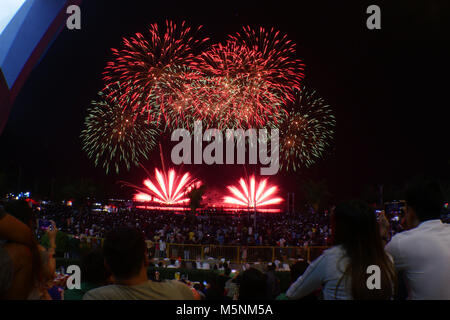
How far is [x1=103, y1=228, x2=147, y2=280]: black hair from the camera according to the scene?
220 centimetres

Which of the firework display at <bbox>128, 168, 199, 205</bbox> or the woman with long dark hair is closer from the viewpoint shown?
the woman with long dark hair

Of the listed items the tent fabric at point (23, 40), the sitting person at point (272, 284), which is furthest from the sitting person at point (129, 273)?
the tent fabric at point (23, 40)

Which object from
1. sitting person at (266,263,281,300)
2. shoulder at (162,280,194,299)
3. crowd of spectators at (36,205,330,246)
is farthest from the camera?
crowd of spectators at (36,205,330,246)

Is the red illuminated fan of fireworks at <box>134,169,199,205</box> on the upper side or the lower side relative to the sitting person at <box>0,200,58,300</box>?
upper

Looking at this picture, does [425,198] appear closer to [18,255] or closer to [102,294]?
[102,294]

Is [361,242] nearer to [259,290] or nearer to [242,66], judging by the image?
[259,290]

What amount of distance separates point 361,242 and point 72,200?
6138cm

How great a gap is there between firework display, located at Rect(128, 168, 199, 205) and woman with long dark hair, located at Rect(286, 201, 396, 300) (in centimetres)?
5588

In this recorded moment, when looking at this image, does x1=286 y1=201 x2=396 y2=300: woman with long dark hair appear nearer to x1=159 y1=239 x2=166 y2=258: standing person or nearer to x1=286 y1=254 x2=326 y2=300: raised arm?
x1=286 y1=254 x2=326 y2=300: raised arm

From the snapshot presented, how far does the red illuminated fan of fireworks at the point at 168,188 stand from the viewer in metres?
59.3

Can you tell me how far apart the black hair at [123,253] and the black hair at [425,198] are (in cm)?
196

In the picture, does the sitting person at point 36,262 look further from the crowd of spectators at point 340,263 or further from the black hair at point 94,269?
the black hair at point 94,269

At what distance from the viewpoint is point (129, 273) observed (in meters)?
2.21

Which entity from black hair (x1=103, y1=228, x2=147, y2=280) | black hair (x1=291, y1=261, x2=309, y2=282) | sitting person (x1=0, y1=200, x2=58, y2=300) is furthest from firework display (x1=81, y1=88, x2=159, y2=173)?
black hair (x1=103, y1=228, x2=147, y2=280)
